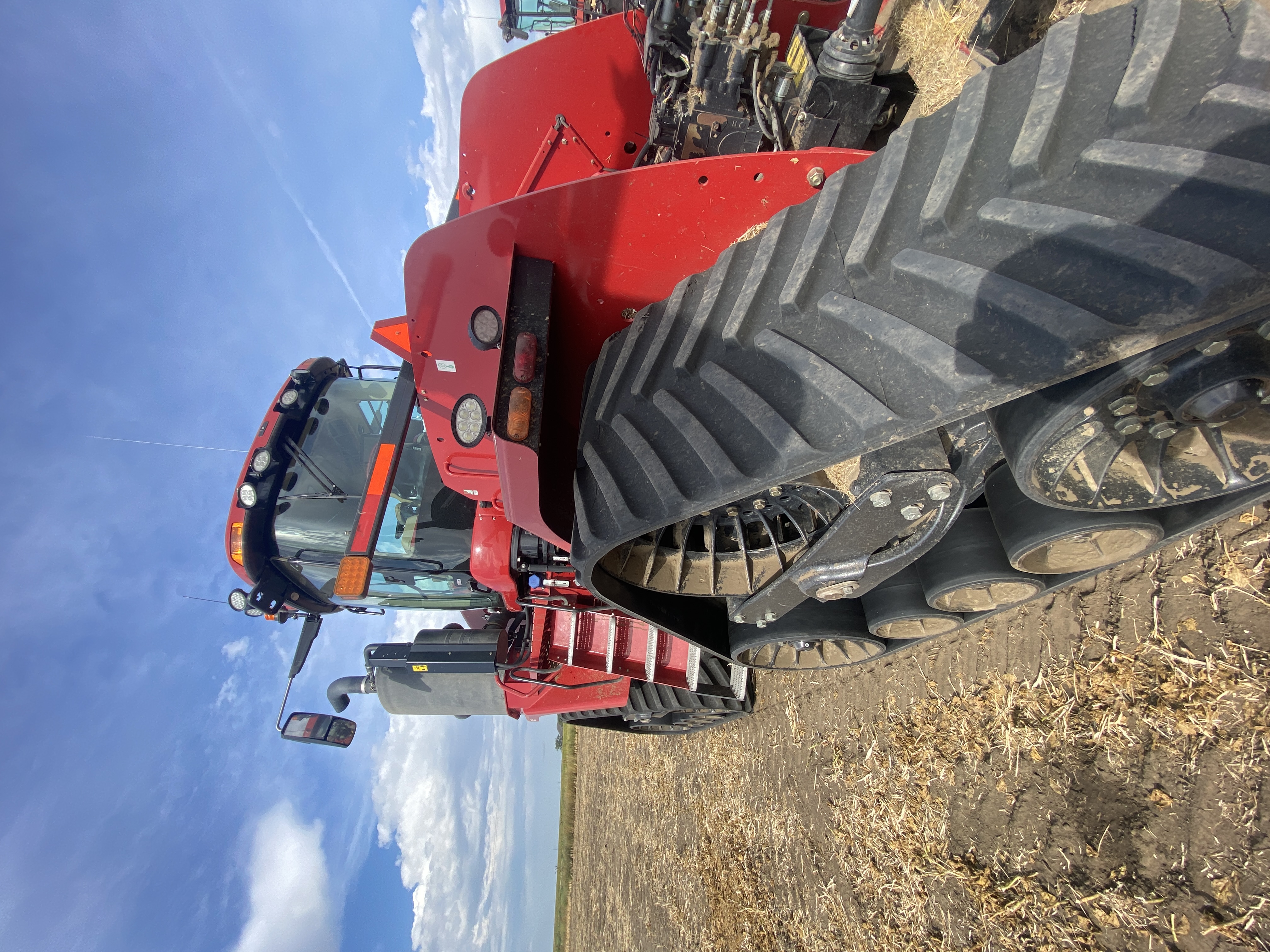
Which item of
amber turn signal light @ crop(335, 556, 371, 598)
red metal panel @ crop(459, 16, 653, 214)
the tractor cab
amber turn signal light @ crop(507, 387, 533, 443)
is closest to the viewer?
amber turn signal light @ crop(507, 387, 533, 443)

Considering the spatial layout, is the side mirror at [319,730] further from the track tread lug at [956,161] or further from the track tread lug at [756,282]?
the track tread lug at [956,161]

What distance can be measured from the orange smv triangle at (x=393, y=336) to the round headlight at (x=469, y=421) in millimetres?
699

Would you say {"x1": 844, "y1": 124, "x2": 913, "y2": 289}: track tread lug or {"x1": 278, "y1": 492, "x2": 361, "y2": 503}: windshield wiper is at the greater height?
{"x1": 278, "y1": 492, "x2": 361, "y2": 503}: windshield wiper

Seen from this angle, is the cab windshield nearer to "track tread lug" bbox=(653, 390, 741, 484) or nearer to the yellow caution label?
"track tread lug" bbox=(653, 390, 741, 484)

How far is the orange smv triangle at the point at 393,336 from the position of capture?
10.0 ft

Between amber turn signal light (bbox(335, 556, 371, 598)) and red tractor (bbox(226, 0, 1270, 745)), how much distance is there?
16 millimetres

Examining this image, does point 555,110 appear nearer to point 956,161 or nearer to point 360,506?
point 360,506

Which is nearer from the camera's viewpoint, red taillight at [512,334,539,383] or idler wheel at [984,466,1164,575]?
idler wheel at [984,466,1164,575]

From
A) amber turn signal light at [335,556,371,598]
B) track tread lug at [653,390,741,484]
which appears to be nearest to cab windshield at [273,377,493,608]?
amber turn signal light at [335,556,371,598]

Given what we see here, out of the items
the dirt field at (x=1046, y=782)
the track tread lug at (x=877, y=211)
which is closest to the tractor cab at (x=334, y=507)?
the dirt field at (x=1046, y=782)

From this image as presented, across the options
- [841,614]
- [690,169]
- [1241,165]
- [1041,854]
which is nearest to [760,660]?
[841,614]

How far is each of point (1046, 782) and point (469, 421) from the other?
2497 mm

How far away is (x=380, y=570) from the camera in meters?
3.42

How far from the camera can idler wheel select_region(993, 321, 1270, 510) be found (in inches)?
43.9
